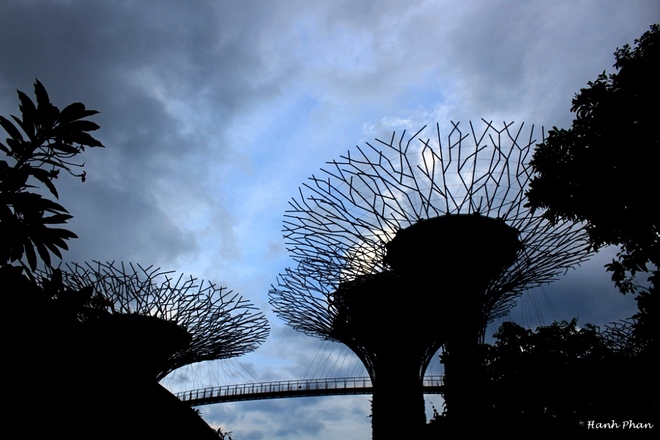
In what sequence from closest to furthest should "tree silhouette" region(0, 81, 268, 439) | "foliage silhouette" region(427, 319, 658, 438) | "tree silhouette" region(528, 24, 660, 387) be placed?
"tree silhouette" region(0, 81, 268, 439), "tree silhouette" region(528, 24, 660, 387), "foliage silhouette" region(427, 319, 658, 438)

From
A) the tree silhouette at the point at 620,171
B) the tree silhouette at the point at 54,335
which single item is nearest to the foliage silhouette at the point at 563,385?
the tree silhouette at the point at 620,171

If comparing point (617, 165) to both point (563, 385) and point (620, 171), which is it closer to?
point (620, 171)

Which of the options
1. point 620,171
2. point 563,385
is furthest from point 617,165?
point 563,385

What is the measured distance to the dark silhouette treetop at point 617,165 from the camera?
8.22 metres

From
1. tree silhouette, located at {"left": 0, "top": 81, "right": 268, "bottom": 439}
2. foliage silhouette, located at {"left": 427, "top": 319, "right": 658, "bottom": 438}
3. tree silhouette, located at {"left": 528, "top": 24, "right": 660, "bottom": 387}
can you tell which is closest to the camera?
tree silhouette, located at {"left": 0, "top": 81, "right": 268, "bottom": 439}

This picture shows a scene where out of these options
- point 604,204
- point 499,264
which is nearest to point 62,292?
point 499,264

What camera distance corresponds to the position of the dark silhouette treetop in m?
8.22

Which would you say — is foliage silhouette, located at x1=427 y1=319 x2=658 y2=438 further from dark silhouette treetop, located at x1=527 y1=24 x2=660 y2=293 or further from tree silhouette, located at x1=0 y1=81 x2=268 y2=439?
tree silhouette, located at x1=0 y1=81 x2=268 y2=439

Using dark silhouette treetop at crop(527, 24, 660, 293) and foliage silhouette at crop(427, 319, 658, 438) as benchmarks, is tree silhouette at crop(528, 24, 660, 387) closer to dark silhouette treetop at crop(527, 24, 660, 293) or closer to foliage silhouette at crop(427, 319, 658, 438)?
dark silhouette treetop at crop(527, 24, 660, 293)

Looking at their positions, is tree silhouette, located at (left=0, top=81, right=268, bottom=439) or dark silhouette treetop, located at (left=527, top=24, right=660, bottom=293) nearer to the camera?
tree silhouette, located at (left=0, top=81, right=268, bottom=439)

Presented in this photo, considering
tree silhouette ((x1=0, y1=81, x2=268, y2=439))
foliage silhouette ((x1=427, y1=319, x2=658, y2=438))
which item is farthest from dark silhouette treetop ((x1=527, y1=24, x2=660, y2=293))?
tree silhouette ((x1=0, y1=81, x2=268, y2=439))

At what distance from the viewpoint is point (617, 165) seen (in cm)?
861

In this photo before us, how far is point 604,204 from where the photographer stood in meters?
8.68

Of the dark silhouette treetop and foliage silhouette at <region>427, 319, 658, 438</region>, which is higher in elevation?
the dark silhouette treetop
